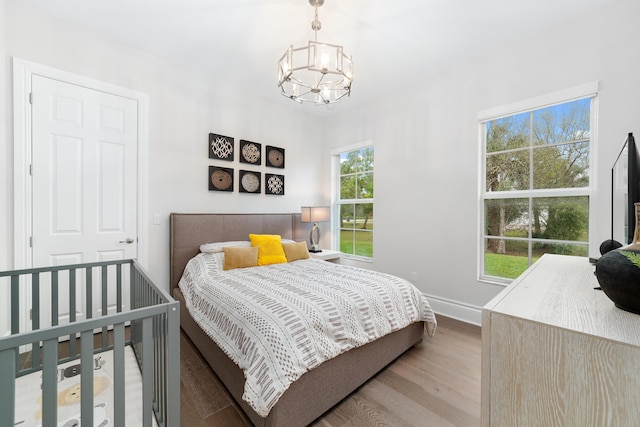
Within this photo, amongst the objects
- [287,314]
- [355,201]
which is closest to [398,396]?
[287,314]

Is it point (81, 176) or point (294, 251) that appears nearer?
point (81, 176)

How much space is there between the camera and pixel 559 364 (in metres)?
0.69

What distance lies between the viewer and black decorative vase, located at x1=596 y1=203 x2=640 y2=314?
704 millimetres

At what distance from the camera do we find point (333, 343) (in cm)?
164

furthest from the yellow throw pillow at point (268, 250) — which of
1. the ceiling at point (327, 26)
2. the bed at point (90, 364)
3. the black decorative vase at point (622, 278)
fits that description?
the black decorative vase at point (622, 278)

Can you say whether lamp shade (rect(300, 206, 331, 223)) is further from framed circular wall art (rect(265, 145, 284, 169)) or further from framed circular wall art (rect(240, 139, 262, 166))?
framed circular wall art (rect(240, 139, 262, 166))

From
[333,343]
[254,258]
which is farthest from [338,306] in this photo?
[254,258]

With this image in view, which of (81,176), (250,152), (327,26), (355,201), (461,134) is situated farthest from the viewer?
(355,201)

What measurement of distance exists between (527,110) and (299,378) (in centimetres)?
299

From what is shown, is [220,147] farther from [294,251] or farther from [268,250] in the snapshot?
[294,251]

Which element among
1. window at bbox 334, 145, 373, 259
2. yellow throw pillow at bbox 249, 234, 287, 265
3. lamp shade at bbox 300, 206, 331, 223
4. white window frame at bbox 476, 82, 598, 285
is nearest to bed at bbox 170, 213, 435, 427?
yellow throw pillow at bbox 249, 234, 287, 265

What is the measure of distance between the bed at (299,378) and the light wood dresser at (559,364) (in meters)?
0.99

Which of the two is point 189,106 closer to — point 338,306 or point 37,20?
point 37,20

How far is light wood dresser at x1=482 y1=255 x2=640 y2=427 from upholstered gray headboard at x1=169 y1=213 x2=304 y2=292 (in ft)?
9.84
